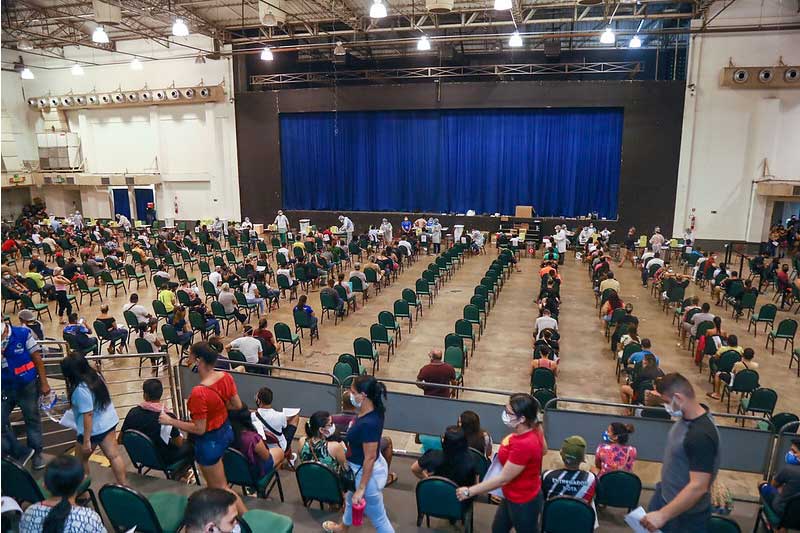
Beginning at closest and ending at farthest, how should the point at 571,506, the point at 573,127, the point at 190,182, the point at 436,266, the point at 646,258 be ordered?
the point at 571,506
the point at 436,266
the point at 646,258
the point at 573,127
the point at 190,182

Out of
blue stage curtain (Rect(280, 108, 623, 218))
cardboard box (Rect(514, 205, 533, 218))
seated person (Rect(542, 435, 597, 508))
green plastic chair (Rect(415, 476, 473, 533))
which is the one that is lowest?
green plastic chair (Rect(415, 476, 473, 533))

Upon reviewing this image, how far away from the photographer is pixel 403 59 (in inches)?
1025

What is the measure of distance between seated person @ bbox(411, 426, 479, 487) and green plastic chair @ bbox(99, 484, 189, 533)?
2.15 meters

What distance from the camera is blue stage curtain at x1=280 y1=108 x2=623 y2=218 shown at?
23.6 m

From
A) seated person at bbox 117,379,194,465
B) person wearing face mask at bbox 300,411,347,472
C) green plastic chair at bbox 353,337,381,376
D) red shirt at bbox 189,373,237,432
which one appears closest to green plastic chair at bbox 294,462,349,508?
person wearing face mask at bbox 300,411,347,472

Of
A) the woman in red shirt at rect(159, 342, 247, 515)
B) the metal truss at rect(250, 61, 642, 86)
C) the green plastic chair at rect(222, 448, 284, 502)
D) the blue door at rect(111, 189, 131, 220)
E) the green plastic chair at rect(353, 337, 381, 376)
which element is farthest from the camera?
the blue door at rect(111, 189, 131, 220)

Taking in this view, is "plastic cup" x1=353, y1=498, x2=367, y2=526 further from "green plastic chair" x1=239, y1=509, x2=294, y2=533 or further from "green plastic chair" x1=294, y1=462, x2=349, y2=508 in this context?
"green plastic chair" x1=294, y1=462, x2=349, y2=508

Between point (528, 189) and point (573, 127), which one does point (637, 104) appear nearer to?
point (573, 127)

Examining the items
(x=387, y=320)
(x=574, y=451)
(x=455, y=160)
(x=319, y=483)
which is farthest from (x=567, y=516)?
(x=455, y=160)

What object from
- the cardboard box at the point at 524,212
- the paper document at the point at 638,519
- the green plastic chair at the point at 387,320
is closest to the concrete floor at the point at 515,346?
the green plastic chair at the point at 387,320

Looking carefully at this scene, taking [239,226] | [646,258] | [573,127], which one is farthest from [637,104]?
[239,226]

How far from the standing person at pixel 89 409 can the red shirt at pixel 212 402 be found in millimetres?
1117

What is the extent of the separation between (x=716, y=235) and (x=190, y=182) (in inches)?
969

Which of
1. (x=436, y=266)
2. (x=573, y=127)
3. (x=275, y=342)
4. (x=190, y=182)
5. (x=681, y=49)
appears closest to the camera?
(x=275, y=342)
